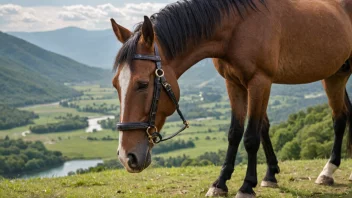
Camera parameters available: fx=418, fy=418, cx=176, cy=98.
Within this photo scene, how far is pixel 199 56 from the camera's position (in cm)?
596

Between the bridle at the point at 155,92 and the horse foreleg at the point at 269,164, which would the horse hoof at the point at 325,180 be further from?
the bridle at the point at 155,92

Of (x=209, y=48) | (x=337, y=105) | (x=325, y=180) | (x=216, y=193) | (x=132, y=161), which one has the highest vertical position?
(x=209, y=48)

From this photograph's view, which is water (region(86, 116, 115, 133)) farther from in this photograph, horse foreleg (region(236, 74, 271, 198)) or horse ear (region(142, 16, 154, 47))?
horse ear (region(142, 16, 154, 47))

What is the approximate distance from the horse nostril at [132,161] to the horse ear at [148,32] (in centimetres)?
135

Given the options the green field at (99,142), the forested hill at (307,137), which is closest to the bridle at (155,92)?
the forested hill at (307,137)

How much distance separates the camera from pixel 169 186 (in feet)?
26.0

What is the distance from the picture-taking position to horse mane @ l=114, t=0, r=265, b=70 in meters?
5.20

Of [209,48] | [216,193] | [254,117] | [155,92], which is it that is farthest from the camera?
[216,193]

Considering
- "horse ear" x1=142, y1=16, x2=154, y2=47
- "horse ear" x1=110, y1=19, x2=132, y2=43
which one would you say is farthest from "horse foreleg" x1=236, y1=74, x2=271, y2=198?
"horse ear" x1=110, y1=19, x2=132, y2=43

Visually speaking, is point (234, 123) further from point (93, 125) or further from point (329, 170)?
point (93, 125)

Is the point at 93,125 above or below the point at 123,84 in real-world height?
below

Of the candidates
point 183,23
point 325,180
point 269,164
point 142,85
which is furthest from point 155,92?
point 325,180

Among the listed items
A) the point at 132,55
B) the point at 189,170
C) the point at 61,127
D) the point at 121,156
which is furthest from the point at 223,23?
the point at 61,127

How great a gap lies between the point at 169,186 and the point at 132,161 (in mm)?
3224
